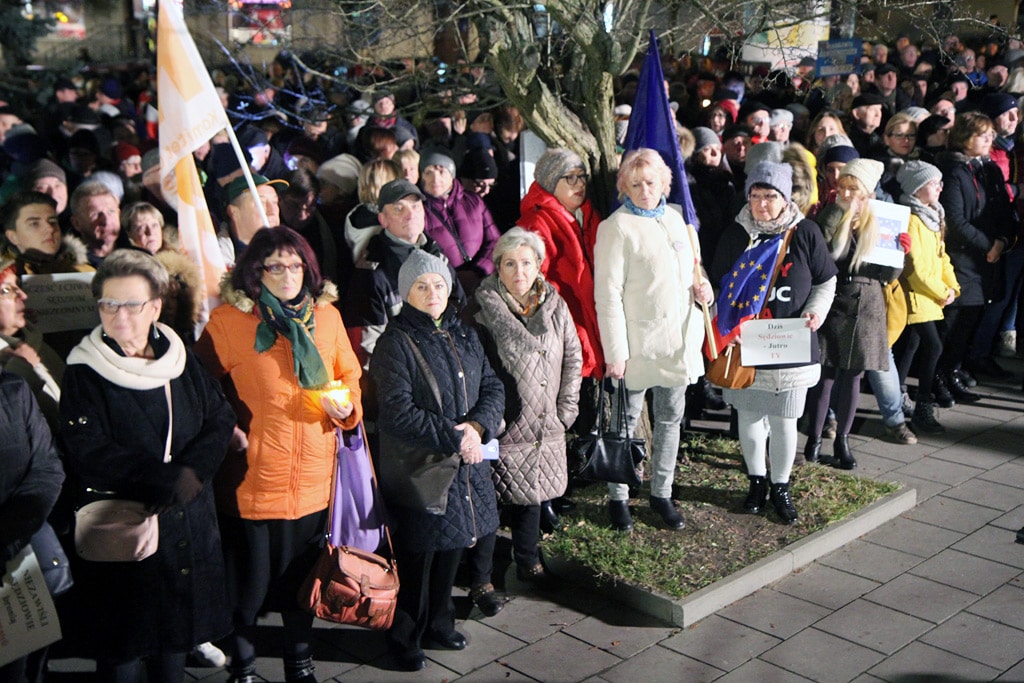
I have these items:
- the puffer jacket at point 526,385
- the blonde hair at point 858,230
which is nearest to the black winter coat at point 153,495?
the puffer jacket at point 526,385

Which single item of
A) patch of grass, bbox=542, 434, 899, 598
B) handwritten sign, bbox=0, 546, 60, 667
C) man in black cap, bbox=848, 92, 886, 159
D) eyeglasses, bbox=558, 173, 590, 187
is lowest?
patch of grass, bbox=542, 434, 899, 598

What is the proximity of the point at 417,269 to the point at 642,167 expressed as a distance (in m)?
1.50

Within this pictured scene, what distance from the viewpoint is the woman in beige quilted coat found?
5.48 m

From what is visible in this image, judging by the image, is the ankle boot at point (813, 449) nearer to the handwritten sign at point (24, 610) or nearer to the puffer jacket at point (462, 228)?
the puffer jacket at point (462, 228)

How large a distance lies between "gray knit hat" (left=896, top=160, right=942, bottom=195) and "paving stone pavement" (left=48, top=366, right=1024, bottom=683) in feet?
A: 7.86

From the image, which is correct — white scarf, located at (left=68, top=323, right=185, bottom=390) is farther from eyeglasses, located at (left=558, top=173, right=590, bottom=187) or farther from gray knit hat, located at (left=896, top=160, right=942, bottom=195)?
gray knit hat, located at (left=896, top=160, right=942, bottom=195)

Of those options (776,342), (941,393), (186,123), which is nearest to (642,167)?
(776,342)

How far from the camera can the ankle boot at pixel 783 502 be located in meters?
6.27

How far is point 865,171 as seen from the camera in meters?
6.86

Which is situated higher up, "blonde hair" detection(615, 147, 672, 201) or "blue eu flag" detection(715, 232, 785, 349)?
"blonde hair" detection(615, 147, 672, 201)

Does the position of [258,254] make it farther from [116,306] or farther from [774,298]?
[774,298]

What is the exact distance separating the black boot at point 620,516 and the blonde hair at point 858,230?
7.07 feet

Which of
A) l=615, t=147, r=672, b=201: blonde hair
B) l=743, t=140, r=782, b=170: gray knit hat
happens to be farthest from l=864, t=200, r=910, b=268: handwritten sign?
l=615, t=147, r=672, b=201: blonde hair

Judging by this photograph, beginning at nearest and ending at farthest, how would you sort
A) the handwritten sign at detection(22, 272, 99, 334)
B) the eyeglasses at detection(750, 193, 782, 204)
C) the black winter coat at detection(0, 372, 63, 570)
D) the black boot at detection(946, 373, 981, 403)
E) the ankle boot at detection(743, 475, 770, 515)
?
the black winter coat at detection(0, 372, 63, 570)
the handwritten sign at detection(22, 272, 99, 334)
the eyeglasses at detection(750, 193, 782, 204)
the ankle boot at detection(743, 475, 770, 515)
the black boot at detection(946, 373, 981, 403)
